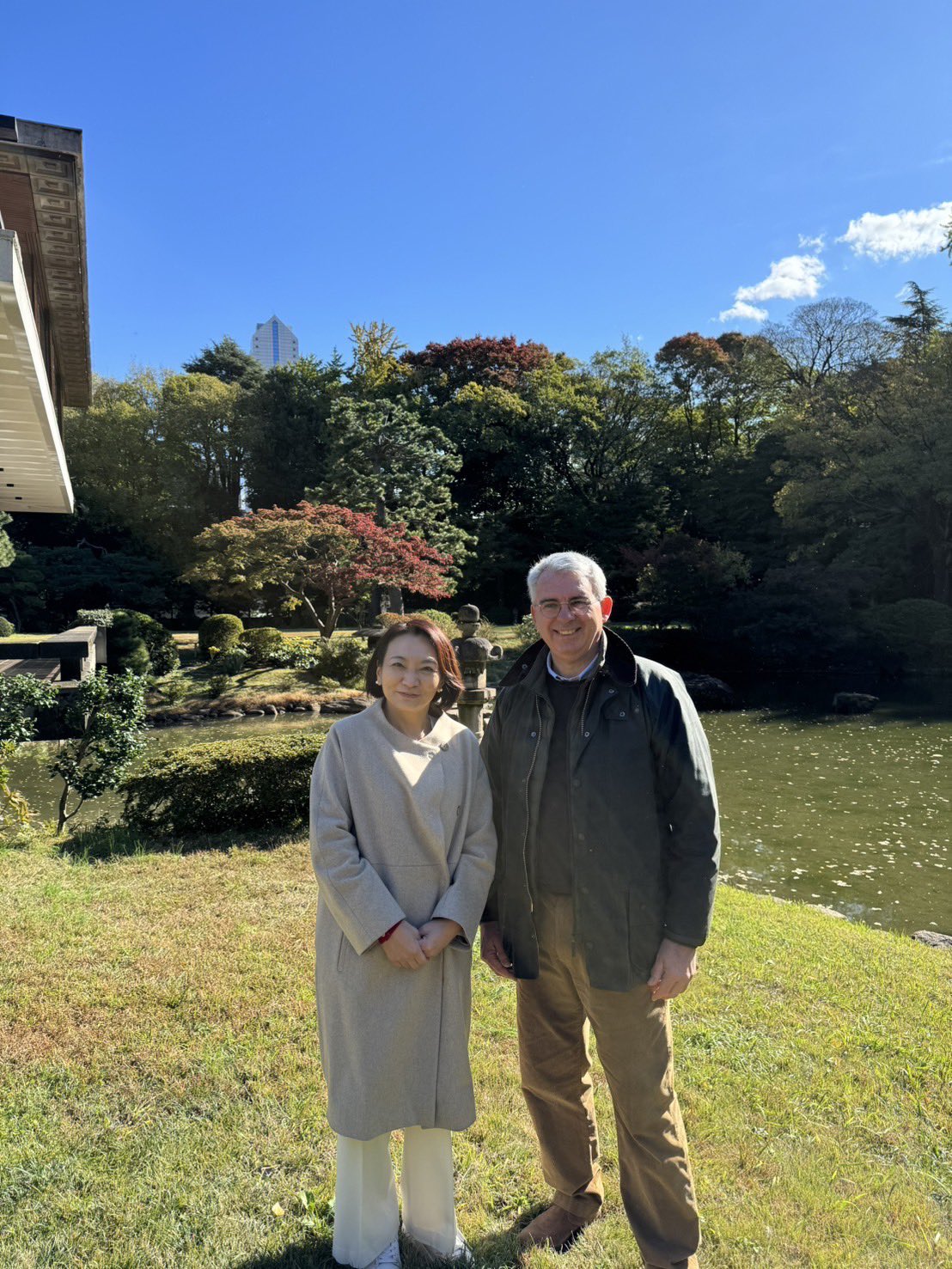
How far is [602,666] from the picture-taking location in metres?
1.90

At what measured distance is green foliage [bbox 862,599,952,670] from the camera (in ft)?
63.6

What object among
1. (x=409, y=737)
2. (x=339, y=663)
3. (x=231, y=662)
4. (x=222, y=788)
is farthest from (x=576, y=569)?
(x=231, y=662)

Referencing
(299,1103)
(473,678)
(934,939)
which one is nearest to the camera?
(299,1103)

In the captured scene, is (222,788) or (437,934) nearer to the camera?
(437,934)

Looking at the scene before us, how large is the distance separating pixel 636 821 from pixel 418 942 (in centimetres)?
56

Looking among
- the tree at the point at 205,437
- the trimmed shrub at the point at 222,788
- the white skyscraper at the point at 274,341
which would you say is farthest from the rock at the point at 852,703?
the white skyscraper at the point at 274,341

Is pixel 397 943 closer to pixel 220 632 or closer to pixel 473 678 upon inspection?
pixel 473 678

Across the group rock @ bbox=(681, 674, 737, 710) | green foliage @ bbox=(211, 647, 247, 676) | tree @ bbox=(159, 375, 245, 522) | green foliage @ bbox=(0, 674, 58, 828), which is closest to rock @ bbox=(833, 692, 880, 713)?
rock @ bbox=(681, 674, 737, 710)

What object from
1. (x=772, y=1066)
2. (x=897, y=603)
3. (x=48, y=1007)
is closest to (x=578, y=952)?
(x=772, y=1066)

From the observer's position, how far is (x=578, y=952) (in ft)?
6.00

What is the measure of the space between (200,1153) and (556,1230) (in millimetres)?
1020

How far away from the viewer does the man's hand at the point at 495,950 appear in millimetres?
1950

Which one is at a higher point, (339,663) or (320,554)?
(320,554)

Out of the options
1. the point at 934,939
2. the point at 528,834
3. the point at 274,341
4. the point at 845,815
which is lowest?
the point at 845,815
